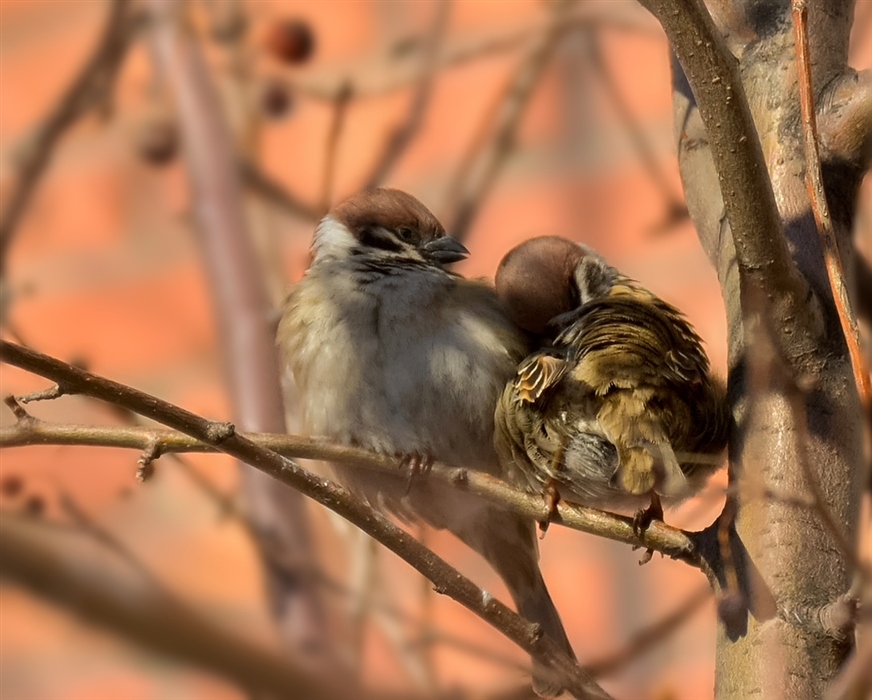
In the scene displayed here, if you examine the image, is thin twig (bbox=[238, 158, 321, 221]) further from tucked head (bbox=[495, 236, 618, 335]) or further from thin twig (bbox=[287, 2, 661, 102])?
tucked head (bbox=[495, 236, 618, 335])

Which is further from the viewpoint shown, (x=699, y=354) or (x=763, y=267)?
(x=699, y=354)

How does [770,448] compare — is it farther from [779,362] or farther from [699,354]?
[699,354]

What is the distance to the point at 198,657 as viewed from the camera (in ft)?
2.28

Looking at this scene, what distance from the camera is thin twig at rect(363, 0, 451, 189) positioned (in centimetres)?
195

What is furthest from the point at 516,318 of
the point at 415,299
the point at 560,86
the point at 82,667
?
the point at 82,667

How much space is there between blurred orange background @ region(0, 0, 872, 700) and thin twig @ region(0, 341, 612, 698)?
89 centimetres

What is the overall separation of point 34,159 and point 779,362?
40.6 inches

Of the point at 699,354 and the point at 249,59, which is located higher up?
the point at 249,59

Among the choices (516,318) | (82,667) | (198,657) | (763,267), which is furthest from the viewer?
(82,667)

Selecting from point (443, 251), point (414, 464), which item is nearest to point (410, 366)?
point (414, 464)

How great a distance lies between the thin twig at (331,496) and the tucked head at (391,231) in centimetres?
65

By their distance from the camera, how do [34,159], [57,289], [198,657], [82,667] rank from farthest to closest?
[57,289] → [82,667] → [34,159] → [198,657]

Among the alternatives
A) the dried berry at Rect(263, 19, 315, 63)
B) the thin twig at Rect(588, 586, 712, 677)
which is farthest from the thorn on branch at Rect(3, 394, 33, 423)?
the dried berry at Rect(263, 19, 315, 63)

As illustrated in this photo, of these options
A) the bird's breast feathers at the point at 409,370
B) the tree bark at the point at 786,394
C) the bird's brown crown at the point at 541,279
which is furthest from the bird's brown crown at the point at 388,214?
the tree bark at the point at 786,394
